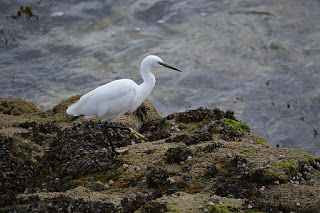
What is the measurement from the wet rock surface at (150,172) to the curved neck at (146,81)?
168 cm

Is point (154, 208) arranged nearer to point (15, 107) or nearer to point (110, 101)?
point (110, 101)

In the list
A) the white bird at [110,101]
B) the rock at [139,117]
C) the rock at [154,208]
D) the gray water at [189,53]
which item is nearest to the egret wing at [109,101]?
the white bird at [110,101]

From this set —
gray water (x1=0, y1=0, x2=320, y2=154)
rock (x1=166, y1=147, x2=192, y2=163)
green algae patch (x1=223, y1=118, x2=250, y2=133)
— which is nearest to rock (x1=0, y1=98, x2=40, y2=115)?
gray water (x1=0, y1=0, x2=320, y2=154)

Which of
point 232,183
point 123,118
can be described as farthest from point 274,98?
point 232,183

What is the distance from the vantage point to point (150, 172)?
9.60 meters

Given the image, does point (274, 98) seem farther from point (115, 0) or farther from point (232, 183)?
point (232, 183)

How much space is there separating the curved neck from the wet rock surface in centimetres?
168

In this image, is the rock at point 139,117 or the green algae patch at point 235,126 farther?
the rock at point 139,117

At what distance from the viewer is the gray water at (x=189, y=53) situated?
2131 centimetres

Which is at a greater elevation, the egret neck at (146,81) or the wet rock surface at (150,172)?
the wet rock surface at (150,172)

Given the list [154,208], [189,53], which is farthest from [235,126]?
[189,53]

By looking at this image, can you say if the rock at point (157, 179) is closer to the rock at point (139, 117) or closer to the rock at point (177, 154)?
the rock at point (177, 154)

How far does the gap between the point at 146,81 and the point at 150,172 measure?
4501 mm

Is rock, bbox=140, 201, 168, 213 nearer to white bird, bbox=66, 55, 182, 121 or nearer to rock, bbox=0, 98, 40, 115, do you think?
white bird, bbox=66, 55, 182, 121
